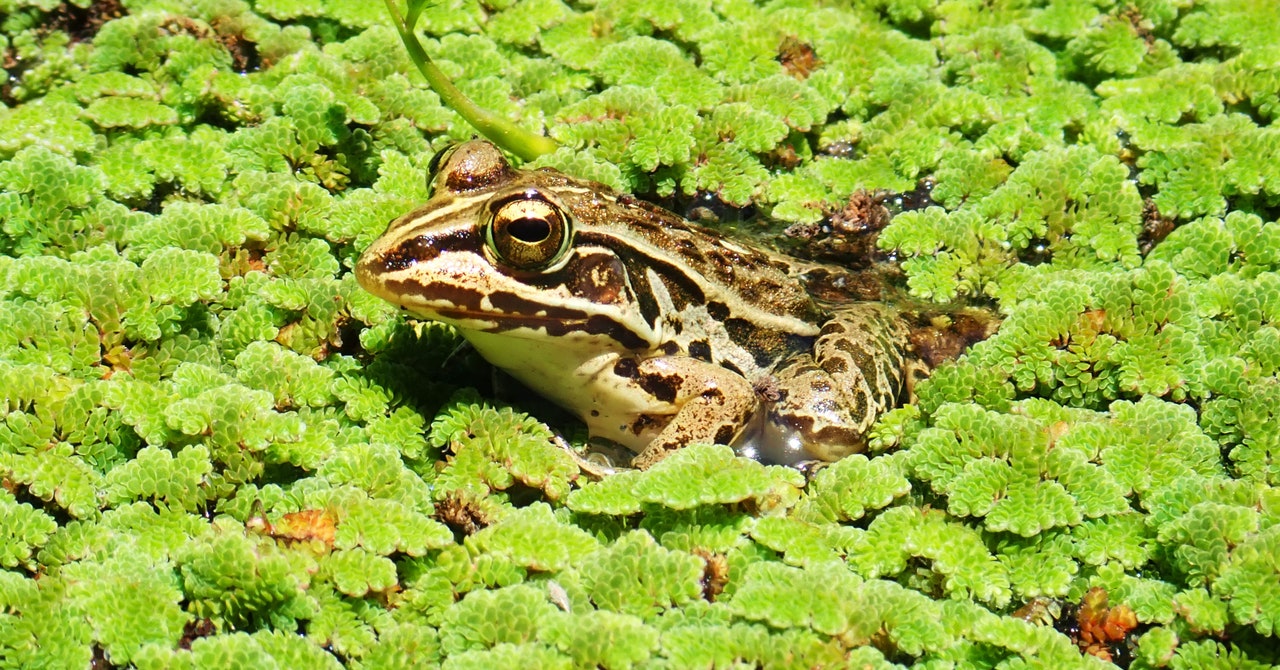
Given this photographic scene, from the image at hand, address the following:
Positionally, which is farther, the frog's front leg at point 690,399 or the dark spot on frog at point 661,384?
the dark spot on frog at point 661,384

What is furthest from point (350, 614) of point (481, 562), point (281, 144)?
point (281, 144)

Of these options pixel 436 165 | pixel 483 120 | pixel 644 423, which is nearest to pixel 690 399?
pixel 644 423

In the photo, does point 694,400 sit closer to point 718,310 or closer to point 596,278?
point 718,310

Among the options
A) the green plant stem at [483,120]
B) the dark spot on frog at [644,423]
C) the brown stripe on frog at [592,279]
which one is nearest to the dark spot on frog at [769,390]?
the dark spot on frog at [644,423]

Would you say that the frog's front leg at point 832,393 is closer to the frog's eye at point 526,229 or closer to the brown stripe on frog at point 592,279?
the brown stripe on frog at point 592,279

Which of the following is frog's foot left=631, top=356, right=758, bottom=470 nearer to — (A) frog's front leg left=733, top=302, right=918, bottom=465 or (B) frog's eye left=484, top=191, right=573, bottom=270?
(A) frog's front leg left=733, top=302, right=918, bottom=465

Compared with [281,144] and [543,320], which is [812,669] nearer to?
[543,320]

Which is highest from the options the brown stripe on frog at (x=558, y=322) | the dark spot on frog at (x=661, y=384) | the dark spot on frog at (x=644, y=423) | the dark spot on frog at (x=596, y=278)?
the dark spot on frog at (x=596, y=278)

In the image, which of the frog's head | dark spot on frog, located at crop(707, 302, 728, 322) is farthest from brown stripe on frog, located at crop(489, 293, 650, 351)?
dark spot on frog, located at crop(707, 302, 728, 322)
